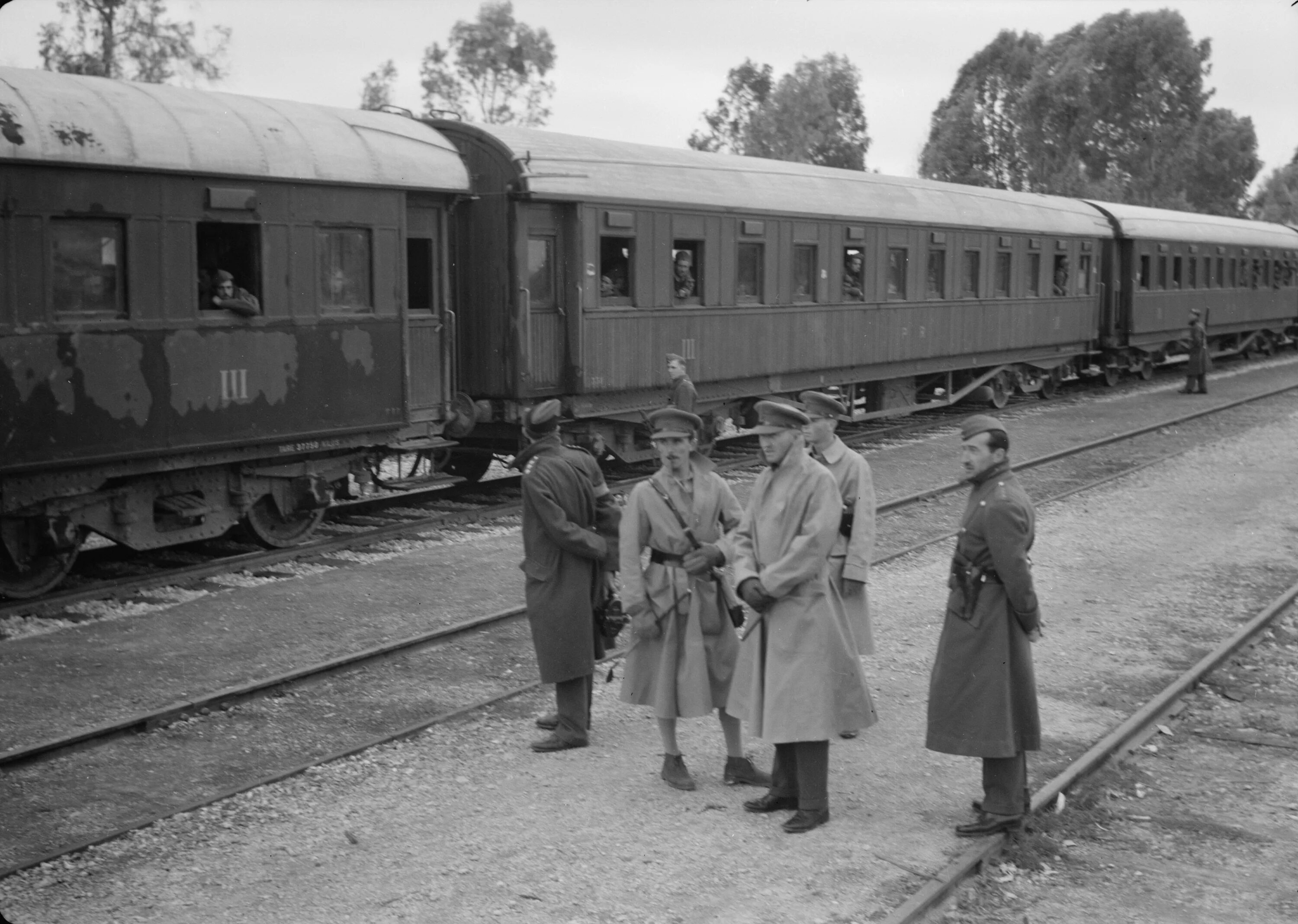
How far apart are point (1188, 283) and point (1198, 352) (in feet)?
15.9

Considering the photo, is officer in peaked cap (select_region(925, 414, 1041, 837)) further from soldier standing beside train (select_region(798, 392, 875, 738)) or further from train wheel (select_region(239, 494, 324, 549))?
train wheel (select_region(239, 494, 324, 549))

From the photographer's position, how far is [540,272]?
13930 mm

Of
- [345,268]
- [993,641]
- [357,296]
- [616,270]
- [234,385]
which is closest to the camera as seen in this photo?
[993,641]

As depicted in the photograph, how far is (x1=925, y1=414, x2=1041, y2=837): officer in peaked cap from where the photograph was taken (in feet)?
18.1

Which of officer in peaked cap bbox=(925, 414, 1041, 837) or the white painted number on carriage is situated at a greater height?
the white painted number on carriage

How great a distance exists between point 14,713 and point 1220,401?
2301 cm

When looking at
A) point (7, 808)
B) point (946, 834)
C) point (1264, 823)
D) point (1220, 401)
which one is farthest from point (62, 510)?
point (1220, 401)

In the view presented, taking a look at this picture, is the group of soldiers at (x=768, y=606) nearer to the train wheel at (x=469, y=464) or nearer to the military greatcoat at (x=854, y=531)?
the military greatcoat at (x=854, y=531)

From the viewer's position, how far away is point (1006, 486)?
5566mm

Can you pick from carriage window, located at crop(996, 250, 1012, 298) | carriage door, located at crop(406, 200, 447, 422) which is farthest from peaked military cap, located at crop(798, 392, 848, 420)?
carriage window, located at crop(996, 250, 1012, 298)

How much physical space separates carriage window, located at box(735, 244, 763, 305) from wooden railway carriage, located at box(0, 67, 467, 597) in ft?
15.2

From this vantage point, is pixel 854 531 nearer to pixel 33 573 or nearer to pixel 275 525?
pixel 33 573

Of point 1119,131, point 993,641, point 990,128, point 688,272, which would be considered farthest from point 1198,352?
point 990,128

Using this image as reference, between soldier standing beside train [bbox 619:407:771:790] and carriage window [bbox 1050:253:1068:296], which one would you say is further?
carriage window [bbox 1050:253:1068:296]
